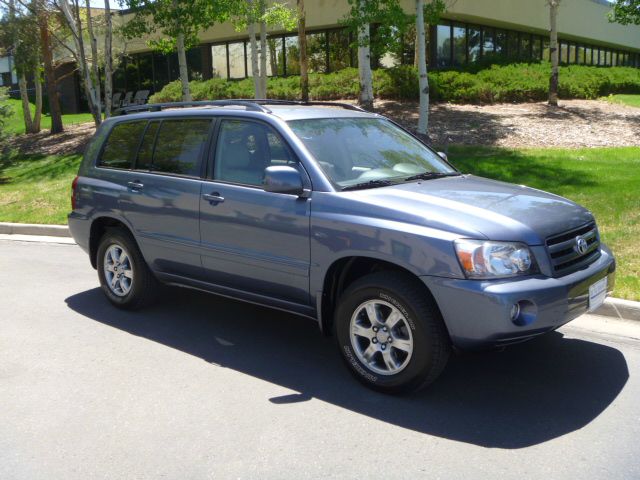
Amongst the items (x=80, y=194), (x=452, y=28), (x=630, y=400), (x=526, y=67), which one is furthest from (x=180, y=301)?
(x=452, y=28)

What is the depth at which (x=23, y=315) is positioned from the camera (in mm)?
6570

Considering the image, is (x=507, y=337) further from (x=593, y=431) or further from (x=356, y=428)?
(x=356, y=428)

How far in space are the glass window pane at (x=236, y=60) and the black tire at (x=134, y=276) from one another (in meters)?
24.7

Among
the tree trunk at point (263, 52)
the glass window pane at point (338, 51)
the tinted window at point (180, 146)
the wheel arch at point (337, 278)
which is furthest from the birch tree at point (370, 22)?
the wheel arch at point (337, 278)

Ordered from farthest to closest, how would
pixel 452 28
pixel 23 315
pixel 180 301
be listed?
pixel 452 28
pixel 180 301
pixel 23 315

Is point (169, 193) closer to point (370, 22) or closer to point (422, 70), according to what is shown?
point (422, 70)

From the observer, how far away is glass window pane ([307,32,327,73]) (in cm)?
2692

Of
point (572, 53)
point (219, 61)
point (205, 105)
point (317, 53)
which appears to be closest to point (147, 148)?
point (205, 105)

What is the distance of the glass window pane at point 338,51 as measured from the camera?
26312mm

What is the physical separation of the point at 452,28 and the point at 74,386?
2482 centimetres

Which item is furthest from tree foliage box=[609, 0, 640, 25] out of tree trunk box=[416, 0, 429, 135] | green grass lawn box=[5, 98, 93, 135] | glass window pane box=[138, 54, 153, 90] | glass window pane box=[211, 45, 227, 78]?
glass window pane box=[138, 54, 153, 90]

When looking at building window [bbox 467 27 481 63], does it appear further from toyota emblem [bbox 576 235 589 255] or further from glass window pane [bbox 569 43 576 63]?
toyota emblem [bbox 576 235 589 255]

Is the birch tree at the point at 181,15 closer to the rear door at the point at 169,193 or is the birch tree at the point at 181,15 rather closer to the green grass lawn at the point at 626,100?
the rear door at the point at 169,193

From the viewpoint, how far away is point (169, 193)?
19.1 ft
